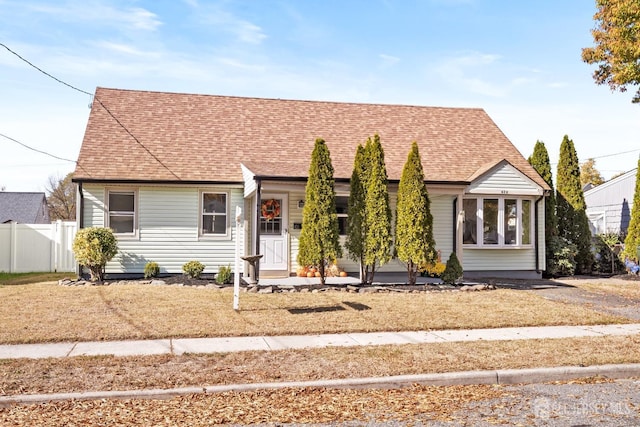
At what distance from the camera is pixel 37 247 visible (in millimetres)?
20922

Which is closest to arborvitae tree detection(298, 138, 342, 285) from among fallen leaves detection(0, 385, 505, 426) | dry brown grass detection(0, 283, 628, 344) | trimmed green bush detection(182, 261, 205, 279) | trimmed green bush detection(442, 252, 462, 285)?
dry brown grass detection(0, 283, 628, 344)

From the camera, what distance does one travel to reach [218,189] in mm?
16734

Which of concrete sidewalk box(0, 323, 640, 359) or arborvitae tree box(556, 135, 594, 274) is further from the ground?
arborvitae tree box(556, 135, 594, 274)

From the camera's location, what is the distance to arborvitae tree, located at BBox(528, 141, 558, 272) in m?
19.6

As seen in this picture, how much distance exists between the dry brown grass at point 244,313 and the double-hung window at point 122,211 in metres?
2.85

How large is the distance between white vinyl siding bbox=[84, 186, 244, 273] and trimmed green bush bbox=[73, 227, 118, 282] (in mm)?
829

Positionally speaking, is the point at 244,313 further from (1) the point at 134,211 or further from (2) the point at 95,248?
(1) the point at 134,211

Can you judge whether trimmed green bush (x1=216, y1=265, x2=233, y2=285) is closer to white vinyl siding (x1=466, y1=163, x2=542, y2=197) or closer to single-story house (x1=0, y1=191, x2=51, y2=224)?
white vinyl siding (x1=466, y1=163, x2=542, y2=197)

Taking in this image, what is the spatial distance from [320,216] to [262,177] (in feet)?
5.64

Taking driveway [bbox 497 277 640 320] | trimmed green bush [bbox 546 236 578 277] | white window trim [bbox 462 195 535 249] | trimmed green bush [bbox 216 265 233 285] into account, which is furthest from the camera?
trimmed green bush [bbox 546 236 578 277]

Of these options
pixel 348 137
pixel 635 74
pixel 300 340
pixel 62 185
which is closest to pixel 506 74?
pixel 635 74

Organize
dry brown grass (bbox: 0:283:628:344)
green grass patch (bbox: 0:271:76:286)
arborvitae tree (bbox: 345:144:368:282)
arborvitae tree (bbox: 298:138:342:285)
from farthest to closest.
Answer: green grass patch (bbox: 0:271:76:286), arborvitae tree (bbox: 345:144:368:282), arborvitae tree (bbox: 298:138:342:285), dry brown grass (bbox: 0:283:628:344)

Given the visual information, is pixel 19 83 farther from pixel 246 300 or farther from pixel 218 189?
pixel 246 300

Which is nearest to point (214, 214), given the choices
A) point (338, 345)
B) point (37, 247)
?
point (37, 247)
